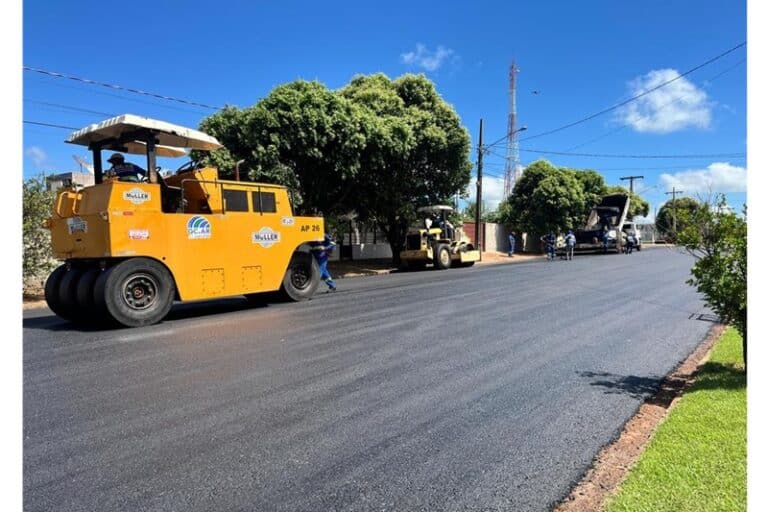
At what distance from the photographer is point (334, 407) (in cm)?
448

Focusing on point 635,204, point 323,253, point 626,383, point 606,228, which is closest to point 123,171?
point 323,253

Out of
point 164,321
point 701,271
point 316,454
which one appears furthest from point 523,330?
point 164,321

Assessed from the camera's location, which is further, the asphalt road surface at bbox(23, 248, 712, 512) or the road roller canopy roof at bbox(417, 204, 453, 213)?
the road roller canopy roof at bbox(417, 204, 453, 213)

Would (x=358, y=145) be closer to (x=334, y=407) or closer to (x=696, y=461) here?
(x=334, y=407)

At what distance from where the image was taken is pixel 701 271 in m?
5.30

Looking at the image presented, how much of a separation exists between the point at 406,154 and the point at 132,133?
12.8 meters

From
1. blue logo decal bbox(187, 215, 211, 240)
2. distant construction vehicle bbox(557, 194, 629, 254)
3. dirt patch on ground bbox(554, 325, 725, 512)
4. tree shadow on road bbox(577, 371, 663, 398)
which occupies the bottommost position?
dirt patch on ground bbox(554, 325, 725, 512)

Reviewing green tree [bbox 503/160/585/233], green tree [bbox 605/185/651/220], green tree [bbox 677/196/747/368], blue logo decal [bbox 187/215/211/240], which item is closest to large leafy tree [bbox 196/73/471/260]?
blue logo decal [bbox 187/215/211/240]

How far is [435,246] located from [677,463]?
1927cm

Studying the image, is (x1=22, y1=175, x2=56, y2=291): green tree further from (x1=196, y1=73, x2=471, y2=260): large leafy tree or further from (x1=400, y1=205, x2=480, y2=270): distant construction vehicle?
(x1=400, y1=205, x2=480, y2=270): distant construction vehicle

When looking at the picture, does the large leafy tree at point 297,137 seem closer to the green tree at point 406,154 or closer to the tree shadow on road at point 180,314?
the green tree at point 406,154

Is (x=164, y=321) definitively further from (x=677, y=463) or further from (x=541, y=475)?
(x=677, y=463)

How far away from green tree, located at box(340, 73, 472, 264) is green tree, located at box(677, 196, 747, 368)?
48.9 ft

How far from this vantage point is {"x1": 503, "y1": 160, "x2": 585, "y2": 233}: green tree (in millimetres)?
37438
